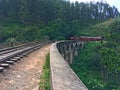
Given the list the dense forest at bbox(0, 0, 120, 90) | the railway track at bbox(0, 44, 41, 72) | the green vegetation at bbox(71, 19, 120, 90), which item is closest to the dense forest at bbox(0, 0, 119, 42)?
the dense forest at bbox(0, 0, 120, 90)

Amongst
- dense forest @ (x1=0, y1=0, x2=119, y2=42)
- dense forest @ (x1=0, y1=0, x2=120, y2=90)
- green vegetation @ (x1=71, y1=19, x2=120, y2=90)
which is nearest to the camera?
green vegetation @ (x1=71, y1=19, x2=120, y2=90)

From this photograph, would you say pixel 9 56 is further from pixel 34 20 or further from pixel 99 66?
pixel 34 20

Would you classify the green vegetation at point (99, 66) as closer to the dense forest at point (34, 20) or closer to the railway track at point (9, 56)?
the dense forest at point (34, 20)

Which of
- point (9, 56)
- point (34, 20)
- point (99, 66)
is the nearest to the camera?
point (9, 56)

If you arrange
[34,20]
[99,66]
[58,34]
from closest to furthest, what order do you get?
[99,66] → [58,34] → [34,20]

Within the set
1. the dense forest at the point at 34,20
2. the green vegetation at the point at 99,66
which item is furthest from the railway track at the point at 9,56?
the dense forest at the point at 34,20

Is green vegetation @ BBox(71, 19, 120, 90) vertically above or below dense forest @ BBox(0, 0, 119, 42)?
below

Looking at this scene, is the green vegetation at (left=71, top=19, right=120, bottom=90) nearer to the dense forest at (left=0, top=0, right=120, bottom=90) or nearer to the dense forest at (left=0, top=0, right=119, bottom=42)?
the dense forest at (left=0, top=0, right=120, bottom=90)

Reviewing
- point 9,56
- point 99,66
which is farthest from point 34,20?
point 9,56

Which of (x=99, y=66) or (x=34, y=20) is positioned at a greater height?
(x=34, y=20)

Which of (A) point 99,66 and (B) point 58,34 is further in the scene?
(B) point 58,34

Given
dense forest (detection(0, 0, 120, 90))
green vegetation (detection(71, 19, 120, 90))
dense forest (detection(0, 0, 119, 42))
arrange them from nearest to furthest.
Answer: green vegetation (detection(71, 19, 120, 90)) → dense forest (detection(0, 0, 120, 90)) → dense forest (detection(0, 0, 119, 42))

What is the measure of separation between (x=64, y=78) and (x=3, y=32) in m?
52.1

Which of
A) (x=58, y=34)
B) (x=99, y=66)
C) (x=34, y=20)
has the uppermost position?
(x=34, y=20)
